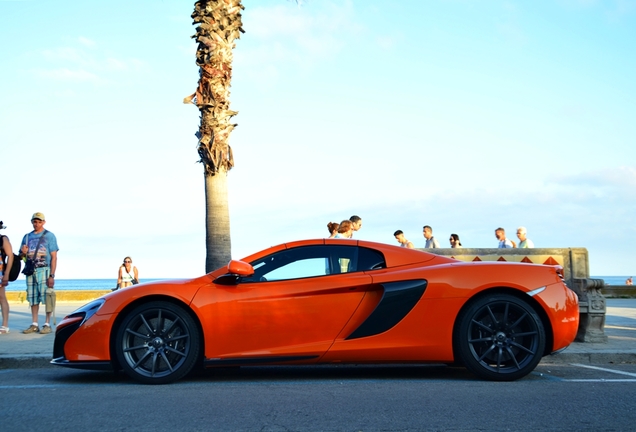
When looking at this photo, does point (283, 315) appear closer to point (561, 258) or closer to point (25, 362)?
point (25, 362)

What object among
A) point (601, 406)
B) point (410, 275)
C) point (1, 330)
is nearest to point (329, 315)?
point (410, 275)

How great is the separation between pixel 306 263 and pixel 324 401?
5.13 ft

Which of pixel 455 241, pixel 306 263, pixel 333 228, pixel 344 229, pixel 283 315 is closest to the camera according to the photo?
pixel 283 315

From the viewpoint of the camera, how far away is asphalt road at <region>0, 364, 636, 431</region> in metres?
4.44

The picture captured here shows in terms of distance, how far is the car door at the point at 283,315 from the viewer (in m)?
6.13

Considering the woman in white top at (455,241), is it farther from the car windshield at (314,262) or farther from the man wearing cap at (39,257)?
the man wearing cap at (39,257)

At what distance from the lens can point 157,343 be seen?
620 centimetres

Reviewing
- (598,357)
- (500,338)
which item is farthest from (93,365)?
(598,357)

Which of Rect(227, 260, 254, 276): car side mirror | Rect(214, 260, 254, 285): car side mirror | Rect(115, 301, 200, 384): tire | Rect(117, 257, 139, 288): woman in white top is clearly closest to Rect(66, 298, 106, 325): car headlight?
Rect(115, 301, 200, 384): tire

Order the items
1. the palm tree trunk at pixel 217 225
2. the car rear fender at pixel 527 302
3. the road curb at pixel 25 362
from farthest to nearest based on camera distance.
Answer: the palm tree trunk at pixel 217 225
the road curb at pixel 25 362
the car rear fender at pixel 527 302

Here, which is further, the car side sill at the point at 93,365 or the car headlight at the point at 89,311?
the car headlight at the point at 89,311

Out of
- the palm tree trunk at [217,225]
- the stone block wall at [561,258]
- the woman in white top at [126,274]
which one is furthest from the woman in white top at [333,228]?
the woman in white top at [126,274]

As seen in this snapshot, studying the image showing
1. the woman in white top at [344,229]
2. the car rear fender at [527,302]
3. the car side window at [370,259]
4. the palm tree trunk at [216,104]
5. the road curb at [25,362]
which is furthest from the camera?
the palm tree trunk at [216,104]

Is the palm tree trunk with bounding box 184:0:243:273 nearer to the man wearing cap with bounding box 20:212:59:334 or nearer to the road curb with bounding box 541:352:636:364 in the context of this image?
the man wearing cap with bounding box 20:212:59:334
